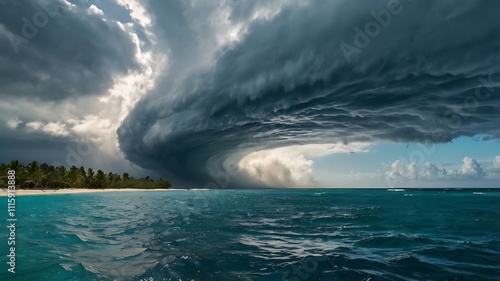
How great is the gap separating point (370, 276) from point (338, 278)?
1.52m

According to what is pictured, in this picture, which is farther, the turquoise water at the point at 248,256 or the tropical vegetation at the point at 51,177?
the tropical vegetation at the point at 51,177

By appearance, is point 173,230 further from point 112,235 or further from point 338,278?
point 338,278

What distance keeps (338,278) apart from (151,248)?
10577 millimetres

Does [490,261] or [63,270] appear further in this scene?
[490,261]

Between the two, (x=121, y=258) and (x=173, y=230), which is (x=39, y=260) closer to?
(x=121, y=258)

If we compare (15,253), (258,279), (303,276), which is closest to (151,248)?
(15,253)

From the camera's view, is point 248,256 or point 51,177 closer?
point 248,256

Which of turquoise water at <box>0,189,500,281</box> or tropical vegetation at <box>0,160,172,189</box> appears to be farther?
tropical vegetation at <box>0,160,172,189</box>

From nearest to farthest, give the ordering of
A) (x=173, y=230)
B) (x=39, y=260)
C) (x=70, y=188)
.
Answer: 1. (x=39, y=260)
2. (x=173, y=230)
3. (x=70, y=188)

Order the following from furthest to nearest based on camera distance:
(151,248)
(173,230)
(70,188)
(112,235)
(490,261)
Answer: (70,188) < (173,230) < (112,235) < (151,248) < (490,261)

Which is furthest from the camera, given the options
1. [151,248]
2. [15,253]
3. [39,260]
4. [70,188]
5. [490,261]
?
[70,188]

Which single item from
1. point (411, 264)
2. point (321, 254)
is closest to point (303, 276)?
point (321, 254)

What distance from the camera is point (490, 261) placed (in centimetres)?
1423

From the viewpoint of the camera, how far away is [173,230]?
2273 cm
